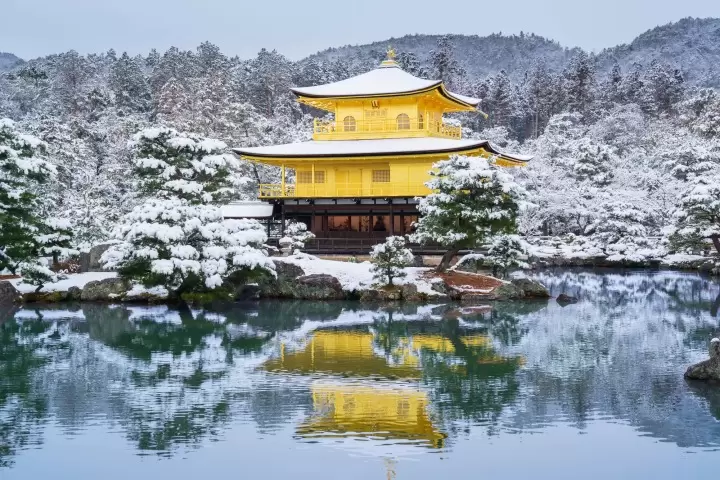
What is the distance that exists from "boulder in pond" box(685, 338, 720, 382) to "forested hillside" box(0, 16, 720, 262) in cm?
1364

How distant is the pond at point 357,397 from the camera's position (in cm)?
962

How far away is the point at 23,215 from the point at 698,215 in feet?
84.8

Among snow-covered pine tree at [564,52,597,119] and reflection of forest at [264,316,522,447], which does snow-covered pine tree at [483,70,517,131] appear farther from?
reflection of forest at [264,316,522,447]

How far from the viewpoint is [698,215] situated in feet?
103

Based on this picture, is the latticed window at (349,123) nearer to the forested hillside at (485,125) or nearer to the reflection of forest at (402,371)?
the forested hillside at (485,125)

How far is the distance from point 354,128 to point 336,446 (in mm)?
29377

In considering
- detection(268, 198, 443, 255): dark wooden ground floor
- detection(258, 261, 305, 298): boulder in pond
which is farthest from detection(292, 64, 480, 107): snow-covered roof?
detection(258, 261, 305, 298): boulder in pond

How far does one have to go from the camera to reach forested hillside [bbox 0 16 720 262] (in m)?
41.8

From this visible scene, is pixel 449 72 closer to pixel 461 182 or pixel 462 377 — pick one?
pixel 461 182

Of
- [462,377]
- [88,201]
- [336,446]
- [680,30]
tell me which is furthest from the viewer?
[680,30]

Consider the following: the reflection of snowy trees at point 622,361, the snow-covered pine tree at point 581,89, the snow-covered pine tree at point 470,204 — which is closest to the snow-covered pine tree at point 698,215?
the reflection of snowy trees at point 622,361

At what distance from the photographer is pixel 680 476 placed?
9.10 m

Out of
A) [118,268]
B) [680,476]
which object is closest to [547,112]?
[118,268]

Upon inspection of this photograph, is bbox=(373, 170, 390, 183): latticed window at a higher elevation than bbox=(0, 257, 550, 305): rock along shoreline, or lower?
higher
